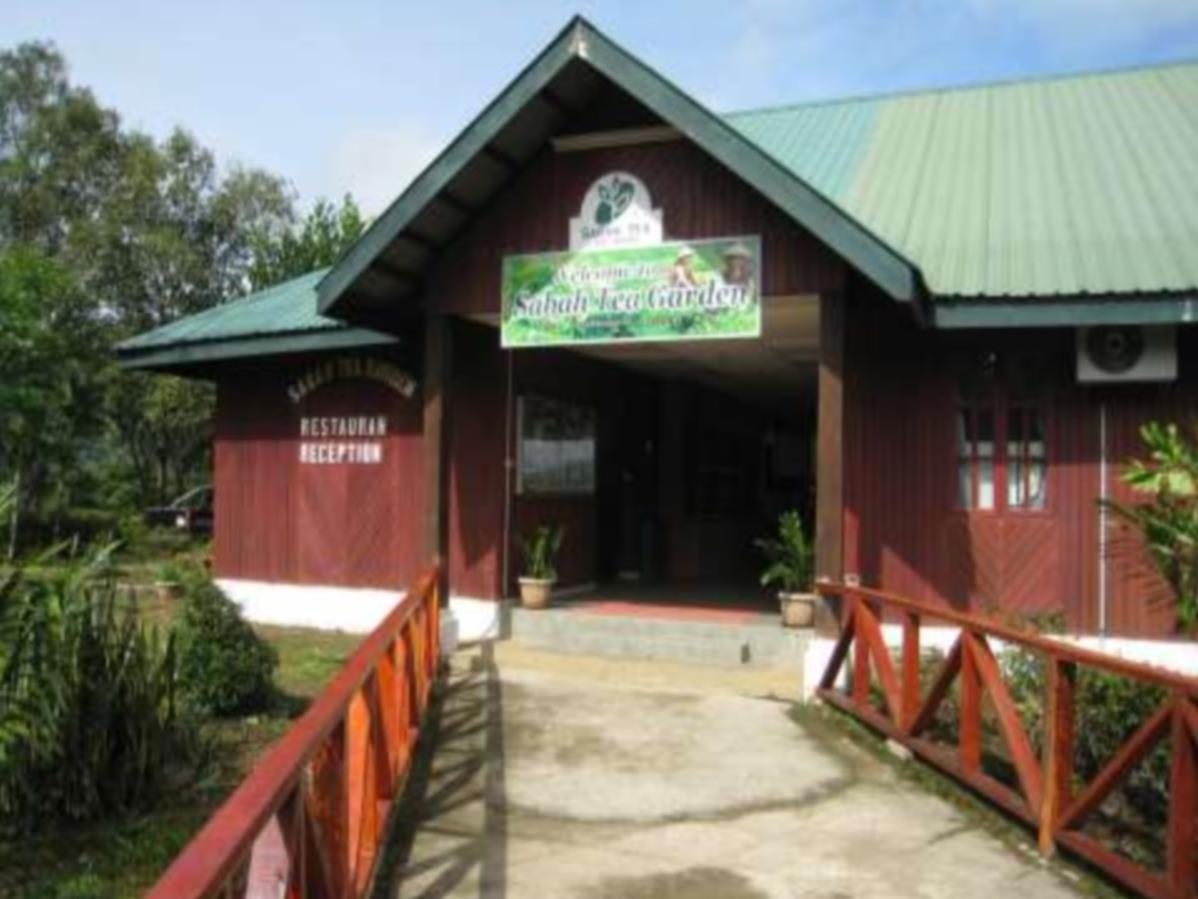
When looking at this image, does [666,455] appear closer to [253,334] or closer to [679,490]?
[679,490]

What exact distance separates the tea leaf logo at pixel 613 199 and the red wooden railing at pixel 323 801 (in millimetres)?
4795

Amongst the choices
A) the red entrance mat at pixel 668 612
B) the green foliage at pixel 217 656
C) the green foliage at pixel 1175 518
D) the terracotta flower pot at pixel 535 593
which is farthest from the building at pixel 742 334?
the green foliage at pixel 217 656

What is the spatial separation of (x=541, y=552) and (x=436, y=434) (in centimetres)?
186

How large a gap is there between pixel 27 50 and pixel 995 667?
33832 millimetres

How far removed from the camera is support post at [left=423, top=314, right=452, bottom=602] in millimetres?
11844

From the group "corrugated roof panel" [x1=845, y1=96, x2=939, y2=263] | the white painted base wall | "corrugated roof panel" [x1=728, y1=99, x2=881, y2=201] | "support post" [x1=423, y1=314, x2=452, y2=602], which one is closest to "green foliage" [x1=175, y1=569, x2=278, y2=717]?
"support post" [x1=423, y1=314, x2=452, y2=602]

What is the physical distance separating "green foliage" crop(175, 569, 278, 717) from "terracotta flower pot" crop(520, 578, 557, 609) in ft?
14.1

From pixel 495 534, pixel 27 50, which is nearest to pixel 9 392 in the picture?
pixel 495 534

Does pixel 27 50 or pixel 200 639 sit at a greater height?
pixel 27 50

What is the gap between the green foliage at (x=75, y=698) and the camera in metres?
5.98

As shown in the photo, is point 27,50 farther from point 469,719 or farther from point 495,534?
point 469,719

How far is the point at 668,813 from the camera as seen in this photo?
22.6ft

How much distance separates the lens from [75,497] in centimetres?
3203

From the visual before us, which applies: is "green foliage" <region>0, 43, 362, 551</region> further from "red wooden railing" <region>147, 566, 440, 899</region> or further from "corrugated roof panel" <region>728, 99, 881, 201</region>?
"red wooden railing" <region>147, 566, 440, 899</region>
